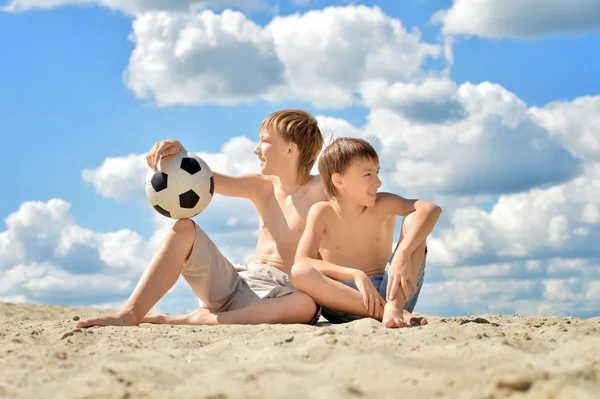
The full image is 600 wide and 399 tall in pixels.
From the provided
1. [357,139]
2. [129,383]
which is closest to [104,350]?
[129,383]

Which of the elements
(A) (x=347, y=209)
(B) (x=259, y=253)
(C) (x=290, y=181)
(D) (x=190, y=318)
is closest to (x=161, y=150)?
(C) (x=290, y=181)

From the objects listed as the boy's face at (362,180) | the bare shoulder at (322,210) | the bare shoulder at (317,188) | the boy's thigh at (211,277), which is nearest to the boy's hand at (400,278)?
the boy's face at (362,180)

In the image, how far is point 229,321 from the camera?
5.43 m

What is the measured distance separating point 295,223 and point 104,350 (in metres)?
2.29

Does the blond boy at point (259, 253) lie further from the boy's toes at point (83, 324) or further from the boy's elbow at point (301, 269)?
the boy's elbow at point (301, 269)

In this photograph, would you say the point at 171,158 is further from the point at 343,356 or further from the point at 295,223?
the point at 343,356

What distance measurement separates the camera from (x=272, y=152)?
19.5ft

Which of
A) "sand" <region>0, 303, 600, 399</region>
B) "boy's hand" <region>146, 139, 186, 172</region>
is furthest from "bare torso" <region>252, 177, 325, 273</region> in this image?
"sand" <region>0, 303, 600, 399</region>

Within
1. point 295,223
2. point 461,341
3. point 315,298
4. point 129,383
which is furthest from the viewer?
point 295,223

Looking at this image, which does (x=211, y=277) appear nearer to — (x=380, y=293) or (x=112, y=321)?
(x=112, y=321)

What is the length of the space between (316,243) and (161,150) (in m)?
1.45

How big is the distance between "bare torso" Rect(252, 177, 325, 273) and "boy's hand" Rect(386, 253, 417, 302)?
107cm

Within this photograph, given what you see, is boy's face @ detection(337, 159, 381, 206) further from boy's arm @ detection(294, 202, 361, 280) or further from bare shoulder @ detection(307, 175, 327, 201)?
bare shoulder @ detection(307, 175, 327, 201)

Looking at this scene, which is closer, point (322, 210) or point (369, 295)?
point (369, 295)
